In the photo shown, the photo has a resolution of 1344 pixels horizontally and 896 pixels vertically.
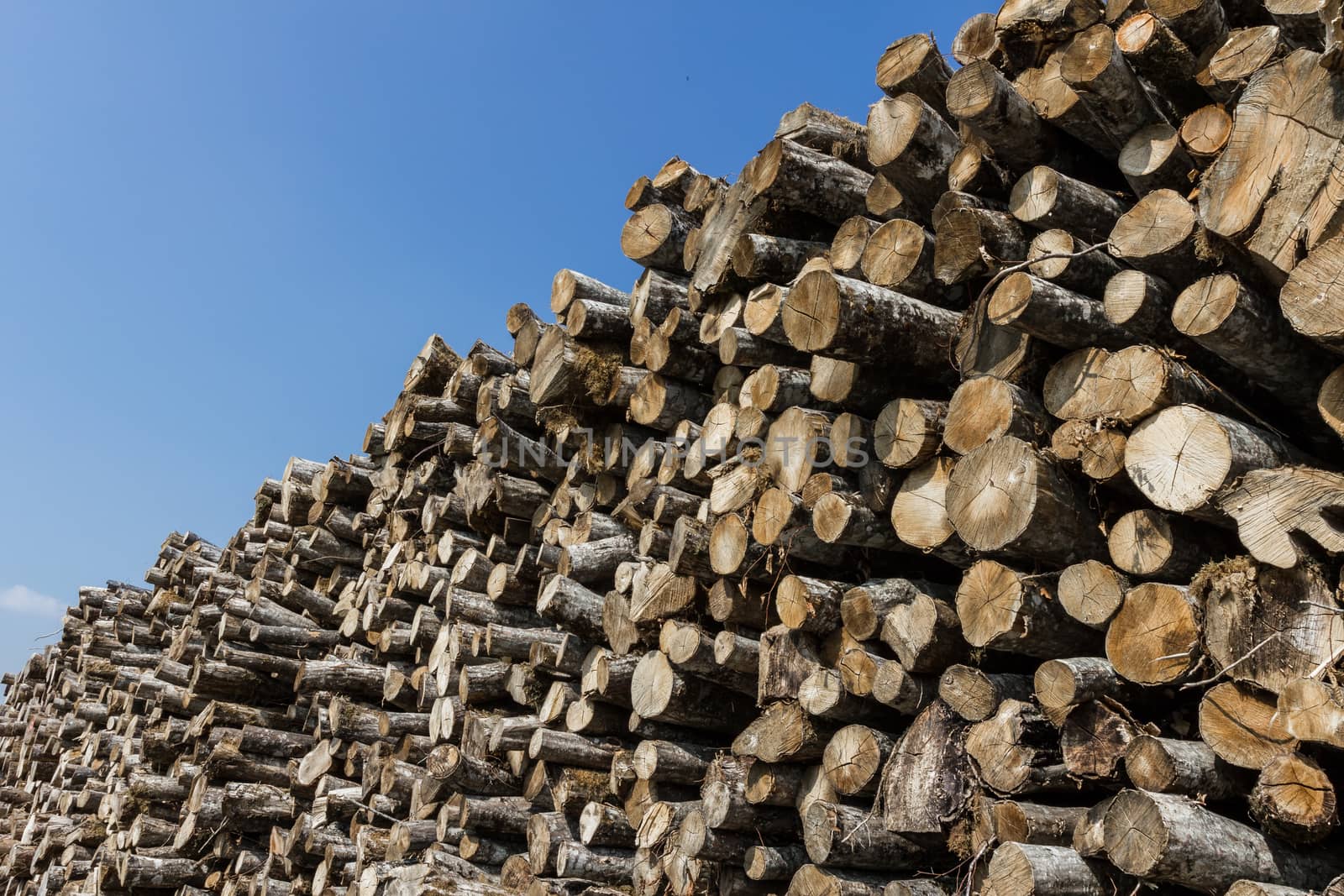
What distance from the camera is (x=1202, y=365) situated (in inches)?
132

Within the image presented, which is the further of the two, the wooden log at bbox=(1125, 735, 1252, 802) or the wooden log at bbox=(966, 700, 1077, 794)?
the wooden log at bbox=(966, 700, 1077, 794)

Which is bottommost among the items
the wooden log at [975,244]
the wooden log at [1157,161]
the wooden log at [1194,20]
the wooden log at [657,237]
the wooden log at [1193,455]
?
the wooden log at [1193,455]

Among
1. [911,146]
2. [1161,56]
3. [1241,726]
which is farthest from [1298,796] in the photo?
[911,146]

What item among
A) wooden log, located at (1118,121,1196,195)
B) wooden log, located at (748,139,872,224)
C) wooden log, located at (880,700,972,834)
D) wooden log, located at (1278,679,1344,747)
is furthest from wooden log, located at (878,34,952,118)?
wooden log, located at (1278,679,1344,747)

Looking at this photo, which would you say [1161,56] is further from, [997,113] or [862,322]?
[862,322]

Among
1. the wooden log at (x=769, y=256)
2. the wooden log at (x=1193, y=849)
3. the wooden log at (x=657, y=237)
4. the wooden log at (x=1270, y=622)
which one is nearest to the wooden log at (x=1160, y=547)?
the wooden log at (x=1270, y=622)

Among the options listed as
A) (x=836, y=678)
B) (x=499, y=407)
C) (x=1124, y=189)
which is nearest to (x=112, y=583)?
(x=499, y=407)

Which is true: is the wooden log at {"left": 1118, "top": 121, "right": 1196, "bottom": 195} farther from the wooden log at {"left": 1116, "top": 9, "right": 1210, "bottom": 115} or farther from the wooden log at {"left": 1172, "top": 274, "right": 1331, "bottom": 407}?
the wooden log at {"left": 1172, "top": 274, "right": 1331, "bottom": 407}

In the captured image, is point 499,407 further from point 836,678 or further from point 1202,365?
point 1202,365

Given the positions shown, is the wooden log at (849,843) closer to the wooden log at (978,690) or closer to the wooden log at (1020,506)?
the wooden log at (978,690)

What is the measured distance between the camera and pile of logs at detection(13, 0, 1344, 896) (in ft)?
9.36

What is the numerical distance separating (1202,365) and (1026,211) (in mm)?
815

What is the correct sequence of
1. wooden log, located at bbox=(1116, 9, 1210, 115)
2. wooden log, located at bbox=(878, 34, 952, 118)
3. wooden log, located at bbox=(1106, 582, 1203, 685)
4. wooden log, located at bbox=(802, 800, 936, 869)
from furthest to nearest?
1. wooden log, located at bbox=(878, 34, 952, 118)
2. wooden log, located at bbox=(802, 800, 936, 869)
3. wooden log, located at bbox=(1116, 9, 1210, 115)
4. wooden log, located at bbox=(1106, 582, 1203, 685)

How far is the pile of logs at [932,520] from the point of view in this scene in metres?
2.85
